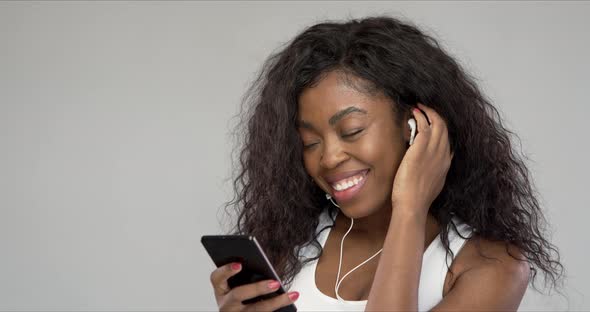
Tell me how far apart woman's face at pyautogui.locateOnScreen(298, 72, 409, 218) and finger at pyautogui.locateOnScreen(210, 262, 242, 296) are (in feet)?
1.13

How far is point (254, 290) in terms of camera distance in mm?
2107

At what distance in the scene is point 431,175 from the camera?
2.23 meters

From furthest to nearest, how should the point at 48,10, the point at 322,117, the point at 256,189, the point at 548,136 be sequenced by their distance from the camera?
the point at 48,10 < the point at 548,136 < the point at 256,189 < the point at 322,117

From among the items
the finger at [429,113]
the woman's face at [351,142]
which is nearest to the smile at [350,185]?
the woman's face at [351,142]

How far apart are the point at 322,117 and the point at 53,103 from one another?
1.95m

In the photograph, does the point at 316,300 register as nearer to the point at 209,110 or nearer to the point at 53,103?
the point at 209,110

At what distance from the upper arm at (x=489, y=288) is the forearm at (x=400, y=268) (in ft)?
0.42

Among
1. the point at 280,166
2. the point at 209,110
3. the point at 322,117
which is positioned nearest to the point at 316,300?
the point at 280,166

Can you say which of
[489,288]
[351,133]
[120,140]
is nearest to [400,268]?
[489,288]

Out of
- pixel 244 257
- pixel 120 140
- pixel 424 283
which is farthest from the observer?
pixel 120 140

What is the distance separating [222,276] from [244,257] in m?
0.10

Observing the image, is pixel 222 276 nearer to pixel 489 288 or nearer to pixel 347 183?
pixel 347 183

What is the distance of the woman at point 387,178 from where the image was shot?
7.13 ft

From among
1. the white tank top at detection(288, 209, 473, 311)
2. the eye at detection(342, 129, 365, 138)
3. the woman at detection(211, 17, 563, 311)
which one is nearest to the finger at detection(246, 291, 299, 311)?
the woman at detection(211, 17, 563, 311)
